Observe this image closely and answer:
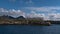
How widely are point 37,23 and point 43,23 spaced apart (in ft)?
34.4

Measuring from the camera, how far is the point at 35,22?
178 meters

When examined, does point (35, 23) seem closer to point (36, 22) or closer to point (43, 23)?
point (36, 22)

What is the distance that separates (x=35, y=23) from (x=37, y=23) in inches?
117

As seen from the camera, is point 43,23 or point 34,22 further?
point 34,22

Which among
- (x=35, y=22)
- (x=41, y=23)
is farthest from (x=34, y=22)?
(x=41, y=23)

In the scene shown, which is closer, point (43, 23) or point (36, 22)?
point (43, 23)

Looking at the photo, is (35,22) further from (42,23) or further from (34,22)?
(42,23)

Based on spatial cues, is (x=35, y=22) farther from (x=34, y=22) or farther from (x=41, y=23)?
(x=41, y=23)

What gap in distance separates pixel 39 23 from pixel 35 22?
26.5 feet

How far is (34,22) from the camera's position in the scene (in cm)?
17825

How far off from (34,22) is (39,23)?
8636 millimetres

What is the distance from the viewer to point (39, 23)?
171 m

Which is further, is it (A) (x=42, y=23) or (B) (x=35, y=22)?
(B) (x=35, y=22)

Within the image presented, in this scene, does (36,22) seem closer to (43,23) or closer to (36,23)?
(36,23)
